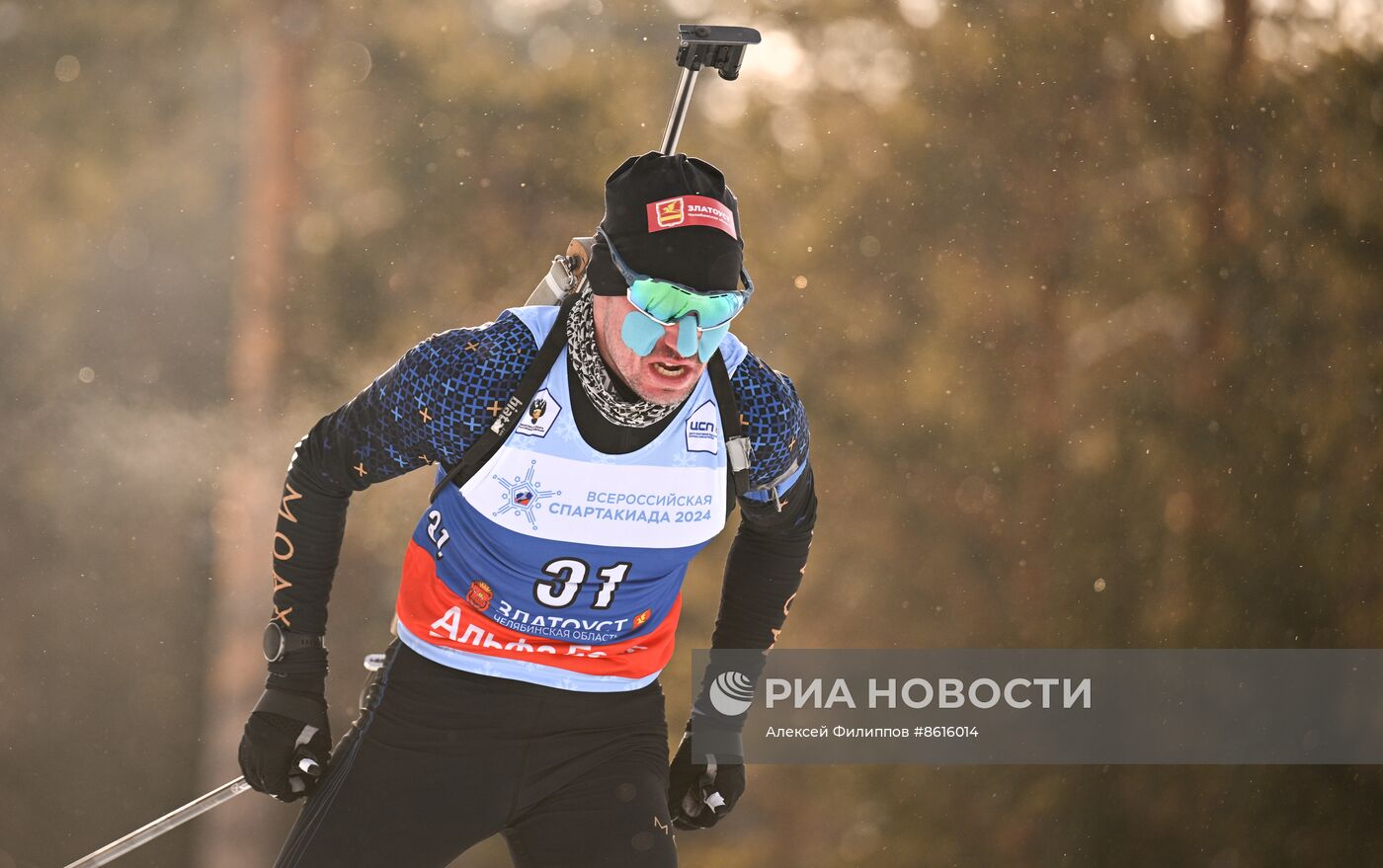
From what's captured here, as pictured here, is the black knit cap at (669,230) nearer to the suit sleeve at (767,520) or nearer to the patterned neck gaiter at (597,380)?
the patterned neck gaiter at (597,380)

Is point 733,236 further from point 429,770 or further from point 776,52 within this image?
point 776,52

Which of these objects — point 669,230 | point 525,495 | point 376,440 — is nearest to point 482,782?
point 525,495

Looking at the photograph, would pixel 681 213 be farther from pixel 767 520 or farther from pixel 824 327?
pixel 824 327

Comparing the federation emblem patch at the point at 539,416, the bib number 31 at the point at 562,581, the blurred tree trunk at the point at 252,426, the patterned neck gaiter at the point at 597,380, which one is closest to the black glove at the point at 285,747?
the bib number 31 at the point at 562,581

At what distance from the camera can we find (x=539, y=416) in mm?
2494

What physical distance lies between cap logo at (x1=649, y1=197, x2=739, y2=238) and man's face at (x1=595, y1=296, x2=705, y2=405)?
171mm

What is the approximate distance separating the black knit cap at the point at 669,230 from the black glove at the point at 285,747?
1.08 meters

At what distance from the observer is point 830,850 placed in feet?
29.9

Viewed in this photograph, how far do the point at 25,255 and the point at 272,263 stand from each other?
4.38 feet

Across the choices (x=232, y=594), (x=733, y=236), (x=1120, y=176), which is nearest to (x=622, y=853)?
(x=733, y=236)

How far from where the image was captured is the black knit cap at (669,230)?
8.09 feet

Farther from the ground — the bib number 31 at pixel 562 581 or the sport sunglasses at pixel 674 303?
the sport sunglasses at pixel 674 303

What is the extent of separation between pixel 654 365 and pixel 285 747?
1.10 meters

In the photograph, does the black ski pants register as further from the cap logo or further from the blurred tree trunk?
the blurred tree trunk
